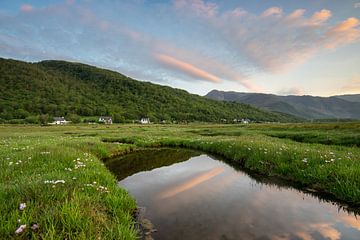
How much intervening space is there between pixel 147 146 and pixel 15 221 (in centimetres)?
2453

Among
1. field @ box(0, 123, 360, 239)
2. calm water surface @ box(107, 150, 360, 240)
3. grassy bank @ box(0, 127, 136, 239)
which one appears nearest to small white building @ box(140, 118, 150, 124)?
field @ box(0, 123, 360, 239)

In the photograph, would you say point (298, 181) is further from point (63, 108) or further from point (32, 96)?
point (32, 96)

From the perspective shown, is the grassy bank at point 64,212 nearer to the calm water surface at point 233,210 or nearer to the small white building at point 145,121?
the calm water surface at point 233,210

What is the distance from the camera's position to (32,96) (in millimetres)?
185875

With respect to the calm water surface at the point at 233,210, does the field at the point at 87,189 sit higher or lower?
higher

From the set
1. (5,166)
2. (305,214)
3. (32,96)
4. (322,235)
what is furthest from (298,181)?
(32,96)

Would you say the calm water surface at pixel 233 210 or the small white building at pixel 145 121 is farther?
the small white building at pixel 145 121

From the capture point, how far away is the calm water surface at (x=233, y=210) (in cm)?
650

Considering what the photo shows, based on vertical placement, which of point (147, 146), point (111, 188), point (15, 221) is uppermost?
point (15, 221)

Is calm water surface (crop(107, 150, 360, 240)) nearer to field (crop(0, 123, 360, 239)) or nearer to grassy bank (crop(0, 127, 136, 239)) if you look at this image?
field (crop(0, 123, 360, 239))

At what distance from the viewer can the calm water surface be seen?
650cm

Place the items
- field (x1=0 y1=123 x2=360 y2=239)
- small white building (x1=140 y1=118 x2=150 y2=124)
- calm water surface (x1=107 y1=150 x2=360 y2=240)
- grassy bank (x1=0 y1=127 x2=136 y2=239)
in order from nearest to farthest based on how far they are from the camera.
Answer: grassy bank (x1=0 y1=127 x2=136 y2=239), field (x1=0 y1=123 x2=360 y2=239), calm water surface (x1=107 y1=150 x2=360 y2=240), small white building (x1=140 y1=118 x2=150 y2=124)

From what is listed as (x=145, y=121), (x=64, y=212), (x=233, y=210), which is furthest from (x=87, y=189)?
(x=145, y=121)

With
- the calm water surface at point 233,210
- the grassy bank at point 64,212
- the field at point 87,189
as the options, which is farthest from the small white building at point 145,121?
the grassy bank at point 64,212
